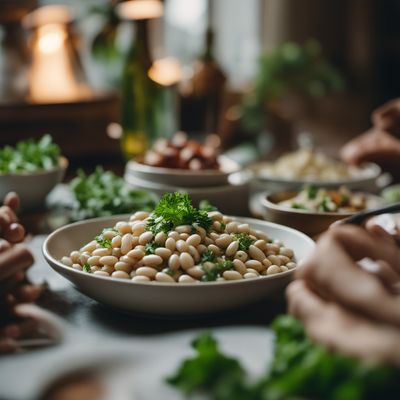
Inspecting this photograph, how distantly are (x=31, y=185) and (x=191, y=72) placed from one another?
3.13 m

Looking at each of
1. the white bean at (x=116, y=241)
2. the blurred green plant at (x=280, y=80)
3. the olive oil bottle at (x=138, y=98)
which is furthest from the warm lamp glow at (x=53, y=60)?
the white bean at (x=116, y=241)

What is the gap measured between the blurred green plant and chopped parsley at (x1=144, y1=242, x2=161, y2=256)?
9.60 feet

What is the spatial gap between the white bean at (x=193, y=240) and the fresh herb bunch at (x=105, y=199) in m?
0.54

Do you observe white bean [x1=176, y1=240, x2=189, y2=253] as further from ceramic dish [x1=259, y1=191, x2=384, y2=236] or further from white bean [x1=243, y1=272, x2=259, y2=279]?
ceramic dish [x1=259, y1=191, x2=384, y2=236]

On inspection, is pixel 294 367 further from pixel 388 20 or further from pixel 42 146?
pixel 388 20

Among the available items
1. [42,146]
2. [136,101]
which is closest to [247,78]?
[136,101]

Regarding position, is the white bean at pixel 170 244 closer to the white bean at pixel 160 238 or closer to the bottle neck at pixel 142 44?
the white bean at pixel 160 238

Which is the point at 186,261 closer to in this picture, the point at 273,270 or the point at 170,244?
the point at 170,244

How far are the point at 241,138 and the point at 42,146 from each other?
3.21 metres

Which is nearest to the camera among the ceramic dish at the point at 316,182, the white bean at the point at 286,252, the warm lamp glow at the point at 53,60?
the white bean at the point at 286,252

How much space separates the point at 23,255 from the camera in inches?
42.2

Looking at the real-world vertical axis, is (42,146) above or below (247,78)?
above

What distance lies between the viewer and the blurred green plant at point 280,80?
13.8ft

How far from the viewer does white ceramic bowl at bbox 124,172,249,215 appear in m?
1.78
